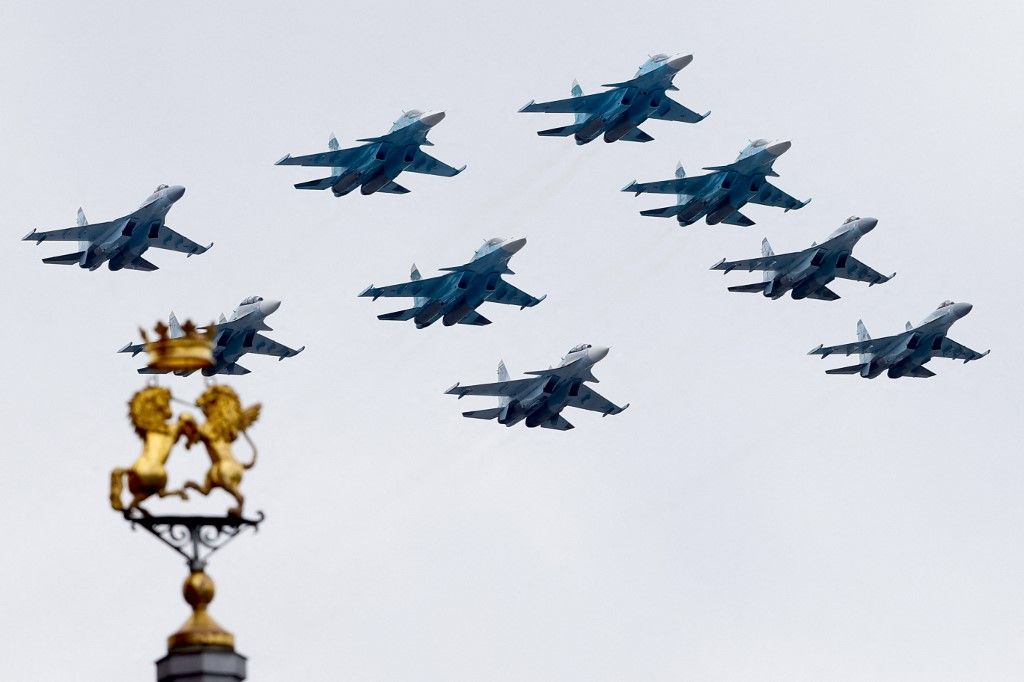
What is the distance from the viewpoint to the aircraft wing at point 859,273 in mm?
143250

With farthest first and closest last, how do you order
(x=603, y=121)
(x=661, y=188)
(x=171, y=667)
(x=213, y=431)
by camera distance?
1. (x=661, y=188)
2. (x=603, y=121)
3. (x=213, y=431)
4. (x=171, y=667)

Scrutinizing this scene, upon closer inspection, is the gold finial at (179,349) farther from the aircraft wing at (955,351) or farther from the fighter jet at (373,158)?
the aircraft wing at (955,351)

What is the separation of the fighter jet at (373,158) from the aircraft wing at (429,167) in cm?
200

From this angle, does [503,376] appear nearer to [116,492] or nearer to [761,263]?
[761,263]

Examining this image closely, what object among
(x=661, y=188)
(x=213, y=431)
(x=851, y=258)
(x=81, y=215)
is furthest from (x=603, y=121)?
(x=213, y=431)

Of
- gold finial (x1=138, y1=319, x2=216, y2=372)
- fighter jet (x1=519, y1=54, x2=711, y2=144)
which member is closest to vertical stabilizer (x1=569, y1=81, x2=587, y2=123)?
fighter jet (x1=519, y1=54, x2=711, y2=144)

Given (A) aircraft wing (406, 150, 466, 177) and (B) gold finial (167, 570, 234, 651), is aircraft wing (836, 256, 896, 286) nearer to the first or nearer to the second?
(A) aircraft wing (406, 150, 466, 177)

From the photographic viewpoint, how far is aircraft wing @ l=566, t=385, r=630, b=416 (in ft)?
464

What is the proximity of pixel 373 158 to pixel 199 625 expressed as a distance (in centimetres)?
9583

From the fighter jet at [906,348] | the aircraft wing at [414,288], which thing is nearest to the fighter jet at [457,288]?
the aircraft wing at [414,288]

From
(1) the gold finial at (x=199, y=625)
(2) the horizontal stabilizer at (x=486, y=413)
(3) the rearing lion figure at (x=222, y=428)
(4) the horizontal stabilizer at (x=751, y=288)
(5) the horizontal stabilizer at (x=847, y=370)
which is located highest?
(4) the horizontal stabilizer at (x=751, y=288)

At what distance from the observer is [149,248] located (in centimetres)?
13912

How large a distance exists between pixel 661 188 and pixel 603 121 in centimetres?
1023

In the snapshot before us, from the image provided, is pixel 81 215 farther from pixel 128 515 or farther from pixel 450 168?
pixel 128 515
